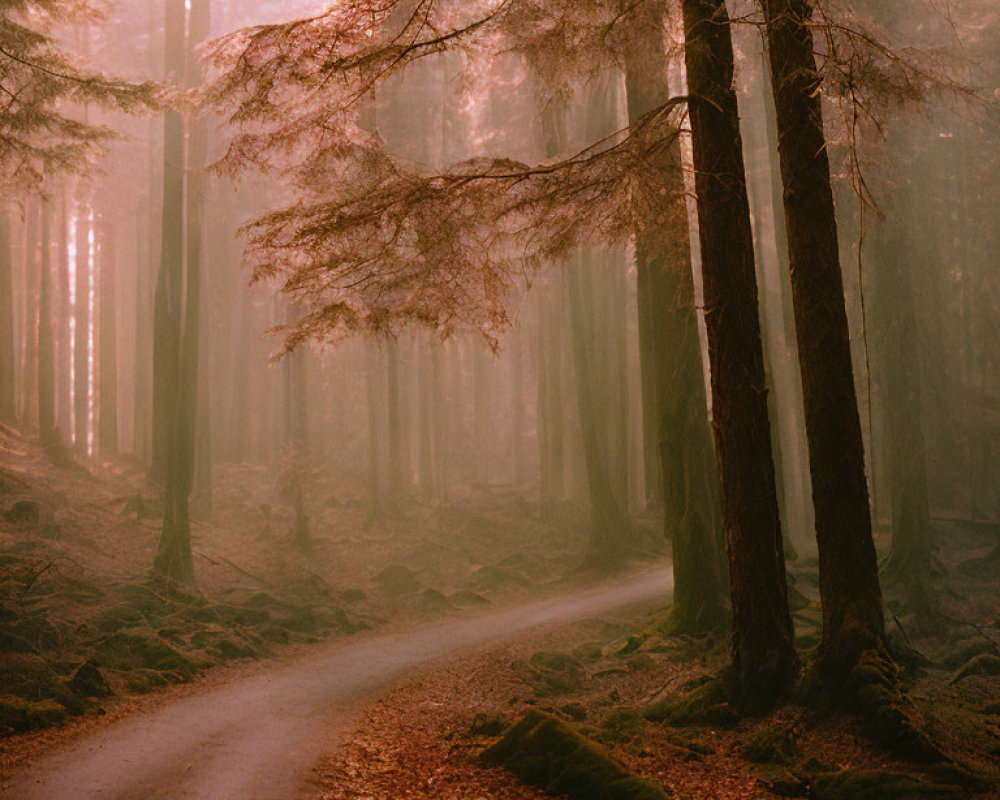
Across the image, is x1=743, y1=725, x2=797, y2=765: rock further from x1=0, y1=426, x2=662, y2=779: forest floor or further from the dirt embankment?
the dirt embankment

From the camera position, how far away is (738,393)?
6418 millimetres

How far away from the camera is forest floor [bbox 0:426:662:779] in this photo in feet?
27.2

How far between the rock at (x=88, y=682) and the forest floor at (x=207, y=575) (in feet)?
0.05

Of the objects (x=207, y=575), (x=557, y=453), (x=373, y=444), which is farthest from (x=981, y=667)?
(x=373, y=444)

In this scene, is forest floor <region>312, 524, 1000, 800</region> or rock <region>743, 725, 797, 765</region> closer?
forest floor <region>312, 524, 1000, 800</region>

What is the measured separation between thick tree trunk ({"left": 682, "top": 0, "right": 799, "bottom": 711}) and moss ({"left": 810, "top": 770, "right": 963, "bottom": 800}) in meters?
1.60

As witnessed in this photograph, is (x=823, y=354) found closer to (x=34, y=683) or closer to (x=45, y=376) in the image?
(x=34, y=683)

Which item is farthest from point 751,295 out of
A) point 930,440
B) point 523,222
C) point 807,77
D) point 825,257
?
point 930,440

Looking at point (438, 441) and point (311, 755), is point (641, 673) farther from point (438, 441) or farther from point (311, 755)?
point (438, 441)

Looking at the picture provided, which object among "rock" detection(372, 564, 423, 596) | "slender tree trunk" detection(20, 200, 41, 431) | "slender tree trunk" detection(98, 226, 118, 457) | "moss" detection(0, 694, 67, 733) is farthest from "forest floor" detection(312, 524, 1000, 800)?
"slender tree trunk" detection(98, 226, 118, 457)

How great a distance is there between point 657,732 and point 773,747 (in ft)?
3.68

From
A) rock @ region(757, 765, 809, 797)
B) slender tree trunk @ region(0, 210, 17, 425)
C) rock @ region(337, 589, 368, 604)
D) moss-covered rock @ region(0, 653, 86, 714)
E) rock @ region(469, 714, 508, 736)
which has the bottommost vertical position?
rock @ region(337, 589, 368, 604)

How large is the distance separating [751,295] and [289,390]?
58.7 feet

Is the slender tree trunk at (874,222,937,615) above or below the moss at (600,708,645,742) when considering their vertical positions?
above
